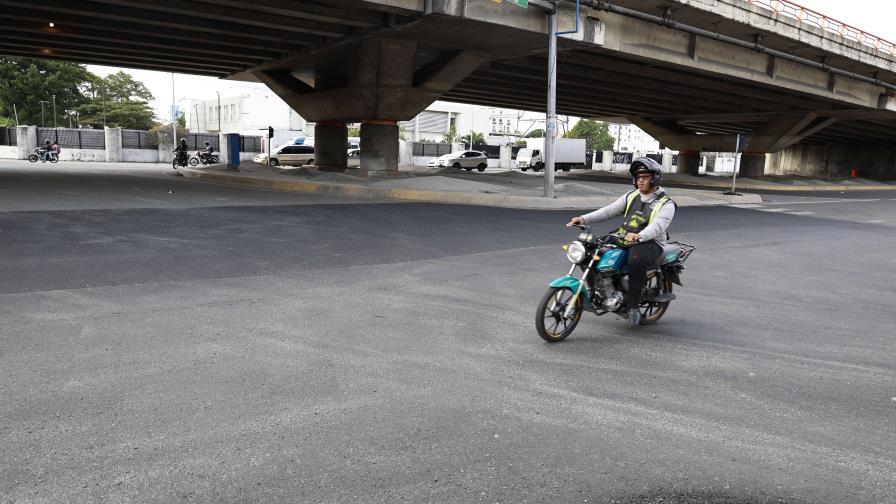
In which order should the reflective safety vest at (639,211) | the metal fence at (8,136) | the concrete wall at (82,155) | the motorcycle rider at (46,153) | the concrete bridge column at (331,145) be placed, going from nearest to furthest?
the reflective safety vest at (639,211) → the concrete bridge column at (331,145) → the motorcycle rider at (46,153) → the concrete wall at (82,155) → the metal fence at (8,136)

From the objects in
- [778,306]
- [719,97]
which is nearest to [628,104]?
[719,97]

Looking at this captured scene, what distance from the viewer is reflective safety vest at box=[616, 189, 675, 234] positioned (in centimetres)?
604

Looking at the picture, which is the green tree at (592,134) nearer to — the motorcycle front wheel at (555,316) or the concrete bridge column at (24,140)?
the concrete bridge column at (24,140)

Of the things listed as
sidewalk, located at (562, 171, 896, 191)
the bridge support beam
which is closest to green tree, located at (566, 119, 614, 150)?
sidewalk, located at (562, 171, 896, 191)

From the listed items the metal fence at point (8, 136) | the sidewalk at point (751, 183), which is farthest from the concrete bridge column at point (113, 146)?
the sidewalk at point (751, 183)

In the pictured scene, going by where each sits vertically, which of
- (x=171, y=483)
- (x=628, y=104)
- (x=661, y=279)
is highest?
(x=628, y=104)

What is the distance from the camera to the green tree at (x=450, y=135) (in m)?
106

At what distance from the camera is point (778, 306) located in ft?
25.6

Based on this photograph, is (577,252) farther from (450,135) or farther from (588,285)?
(450,135)

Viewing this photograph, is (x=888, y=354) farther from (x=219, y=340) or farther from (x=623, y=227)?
(x=219, y=340)

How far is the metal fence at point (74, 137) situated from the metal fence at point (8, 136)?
6.13ft

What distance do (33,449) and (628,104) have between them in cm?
4487

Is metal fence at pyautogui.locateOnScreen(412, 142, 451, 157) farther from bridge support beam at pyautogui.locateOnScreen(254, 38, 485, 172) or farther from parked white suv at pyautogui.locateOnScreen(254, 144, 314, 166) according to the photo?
bridge support beam at pyautogui.locateOnScreen(254, 38, 485, 172)

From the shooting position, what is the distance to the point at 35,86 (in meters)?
70.4
